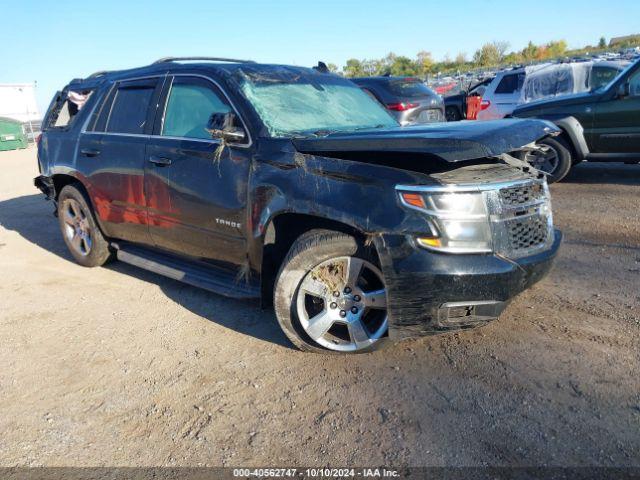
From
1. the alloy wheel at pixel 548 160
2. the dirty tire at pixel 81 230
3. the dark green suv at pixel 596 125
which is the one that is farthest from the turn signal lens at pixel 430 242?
the alloy wheel at pixel 548 160

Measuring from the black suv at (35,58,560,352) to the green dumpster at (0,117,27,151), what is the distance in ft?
66.9

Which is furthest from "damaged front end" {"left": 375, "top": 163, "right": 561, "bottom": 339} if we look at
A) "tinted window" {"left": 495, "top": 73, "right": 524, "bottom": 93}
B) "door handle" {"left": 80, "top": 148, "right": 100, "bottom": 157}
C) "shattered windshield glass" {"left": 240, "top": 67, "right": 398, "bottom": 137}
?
"tinted window" {"left": 495, "top": 73, "right": 524, "bottom": 93}

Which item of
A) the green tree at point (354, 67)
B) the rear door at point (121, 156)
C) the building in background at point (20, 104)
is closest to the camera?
the rear door at point (121, 156)

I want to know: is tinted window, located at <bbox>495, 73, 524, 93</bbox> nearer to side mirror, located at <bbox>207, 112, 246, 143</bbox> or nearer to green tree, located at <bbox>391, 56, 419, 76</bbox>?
side mirror, located at <bbox>207, 112, 246, 143</bbox>

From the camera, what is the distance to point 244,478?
97.3 inches

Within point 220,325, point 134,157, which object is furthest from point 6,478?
point 134,157

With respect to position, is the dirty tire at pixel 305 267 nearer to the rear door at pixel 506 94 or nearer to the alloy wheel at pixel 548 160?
the alloy wheel at pixel 548 160

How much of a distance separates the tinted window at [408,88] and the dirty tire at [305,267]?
26.5 feet

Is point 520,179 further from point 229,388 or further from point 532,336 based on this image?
point 229,388

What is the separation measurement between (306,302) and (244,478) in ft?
4.20

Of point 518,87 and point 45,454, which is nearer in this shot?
point 45,454

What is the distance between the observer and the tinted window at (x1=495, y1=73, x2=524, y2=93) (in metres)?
12.2

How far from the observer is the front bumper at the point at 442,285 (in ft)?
9.58

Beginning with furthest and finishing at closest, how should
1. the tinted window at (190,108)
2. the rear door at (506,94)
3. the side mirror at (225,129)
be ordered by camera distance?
the rear door at (506,94), the tinted window at (190,108), the side mirror at (225,129)
